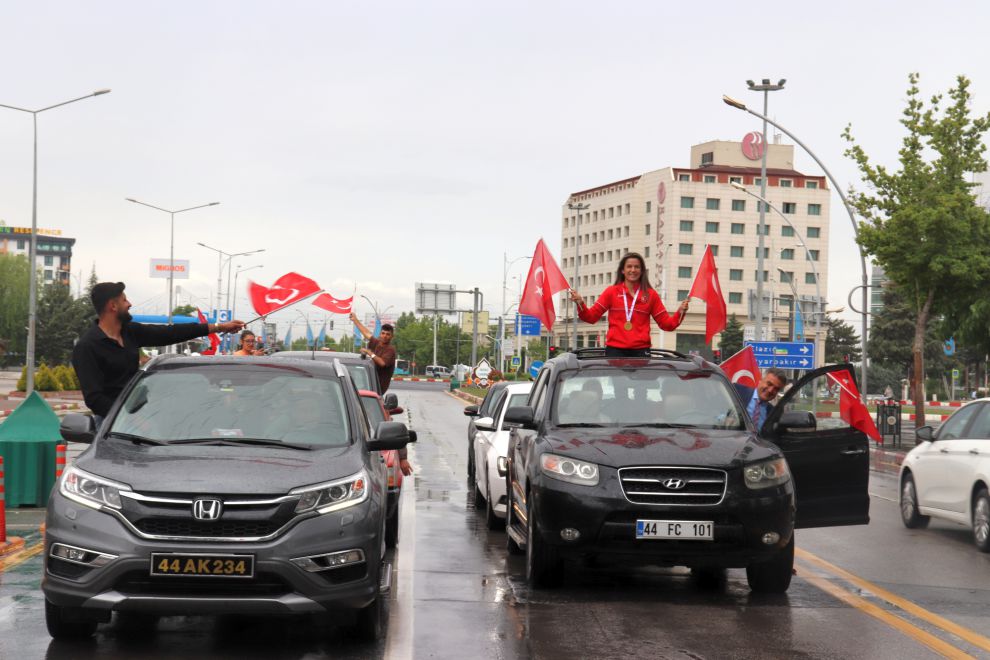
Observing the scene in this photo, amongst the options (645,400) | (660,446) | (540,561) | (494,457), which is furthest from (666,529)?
(494,457)

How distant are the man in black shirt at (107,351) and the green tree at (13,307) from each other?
371ft

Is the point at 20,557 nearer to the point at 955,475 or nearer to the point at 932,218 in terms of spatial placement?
the point at 955,475

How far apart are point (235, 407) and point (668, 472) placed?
2742 millimetres

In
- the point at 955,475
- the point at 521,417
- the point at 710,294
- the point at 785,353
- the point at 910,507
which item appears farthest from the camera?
the point at 785,353

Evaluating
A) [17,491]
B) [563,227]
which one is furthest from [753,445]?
[563,227]

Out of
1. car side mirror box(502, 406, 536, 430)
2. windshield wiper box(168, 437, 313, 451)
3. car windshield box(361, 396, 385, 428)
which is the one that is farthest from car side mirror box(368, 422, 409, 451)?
car windshield box(361, 396, 385, 428)

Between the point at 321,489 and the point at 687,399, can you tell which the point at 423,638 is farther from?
the point at 687,399

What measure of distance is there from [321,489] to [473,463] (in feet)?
32.9

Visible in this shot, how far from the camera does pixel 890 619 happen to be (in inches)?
318

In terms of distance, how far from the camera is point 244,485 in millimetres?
6441

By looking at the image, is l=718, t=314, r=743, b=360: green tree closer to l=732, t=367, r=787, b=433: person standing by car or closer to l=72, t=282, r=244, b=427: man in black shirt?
l=732, t=367, r=787, b=433: person standing by car

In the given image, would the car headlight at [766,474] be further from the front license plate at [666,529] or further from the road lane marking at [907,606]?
the road lane marking at [907,606]

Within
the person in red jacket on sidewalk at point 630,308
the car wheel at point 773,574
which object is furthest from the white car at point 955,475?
the car wheel at point 773,574

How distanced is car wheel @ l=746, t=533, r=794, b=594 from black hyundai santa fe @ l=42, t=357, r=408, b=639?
2908 millimetres
